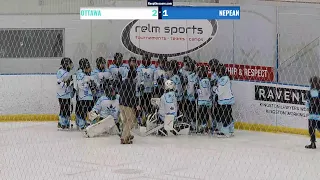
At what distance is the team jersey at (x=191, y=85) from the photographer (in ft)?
42.5

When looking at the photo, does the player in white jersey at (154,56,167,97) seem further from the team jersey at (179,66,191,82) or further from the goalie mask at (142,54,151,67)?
the team jersey at (179,66,191,82)

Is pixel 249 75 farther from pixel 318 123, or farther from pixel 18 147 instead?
pixel 18 147

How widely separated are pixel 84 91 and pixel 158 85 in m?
1.24

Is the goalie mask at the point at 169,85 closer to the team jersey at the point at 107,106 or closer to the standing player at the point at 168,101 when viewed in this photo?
the standing player at the point at 168,101

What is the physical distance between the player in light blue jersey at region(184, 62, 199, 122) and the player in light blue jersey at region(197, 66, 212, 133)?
0.32 feet

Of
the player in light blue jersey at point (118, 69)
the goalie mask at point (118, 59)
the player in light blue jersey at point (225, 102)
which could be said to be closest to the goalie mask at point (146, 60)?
the player in light blue jersey at point (118, 69)

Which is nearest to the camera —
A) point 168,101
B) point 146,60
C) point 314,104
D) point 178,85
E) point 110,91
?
point 314,104

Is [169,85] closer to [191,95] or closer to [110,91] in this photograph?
[191,95]

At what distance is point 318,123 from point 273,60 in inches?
106

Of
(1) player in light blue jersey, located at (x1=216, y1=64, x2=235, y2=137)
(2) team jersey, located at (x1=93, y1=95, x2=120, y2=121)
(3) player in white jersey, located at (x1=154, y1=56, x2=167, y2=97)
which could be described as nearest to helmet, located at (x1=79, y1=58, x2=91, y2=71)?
(2) team jersey, located at (x1=93, y1=95, x2=120, y2=121)

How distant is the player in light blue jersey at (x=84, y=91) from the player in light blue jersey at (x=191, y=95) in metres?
1.55

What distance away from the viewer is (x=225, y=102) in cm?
1254

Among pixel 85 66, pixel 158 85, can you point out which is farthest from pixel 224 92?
pixel 85 66

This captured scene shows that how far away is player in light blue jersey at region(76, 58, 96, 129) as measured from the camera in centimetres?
1298
